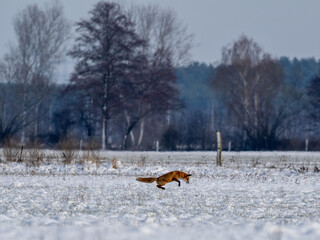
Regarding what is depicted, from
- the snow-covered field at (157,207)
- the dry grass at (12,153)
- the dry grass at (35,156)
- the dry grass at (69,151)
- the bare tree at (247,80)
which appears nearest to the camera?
the snow-covered field at (157,207)

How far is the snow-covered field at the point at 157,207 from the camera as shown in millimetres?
8766

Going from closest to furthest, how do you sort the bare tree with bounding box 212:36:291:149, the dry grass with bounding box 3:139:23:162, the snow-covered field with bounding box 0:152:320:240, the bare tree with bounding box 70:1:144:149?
the snow-covered field with bounding box 0:152:320:240 → the dry grass with bounding box 3:139:23:162 → the bare tree with bounding box 70:1:144:149 → the bare tree with bounding box 212:36:291:149

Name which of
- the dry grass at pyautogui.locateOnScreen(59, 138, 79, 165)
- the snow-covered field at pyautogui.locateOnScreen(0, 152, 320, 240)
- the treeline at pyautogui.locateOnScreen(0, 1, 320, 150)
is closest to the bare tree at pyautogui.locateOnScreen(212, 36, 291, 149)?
the treeline at pyautogui.locateOnScreen(0, 1, 320, 150)

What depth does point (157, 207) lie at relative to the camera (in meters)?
12.1

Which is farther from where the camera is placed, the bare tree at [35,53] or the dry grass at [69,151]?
the bare tree at [35,53]

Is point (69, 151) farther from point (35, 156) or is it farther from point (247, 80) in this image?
point (247, 80)

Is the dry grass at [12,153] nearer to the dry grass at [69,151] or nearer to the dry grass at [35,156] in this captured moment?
the dry grass at [35,156]

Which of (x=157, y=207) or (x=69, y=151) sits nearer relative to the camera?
(x=157, y=207)

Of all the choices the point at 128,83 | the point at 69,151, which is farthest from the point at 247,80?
the point at 69,151

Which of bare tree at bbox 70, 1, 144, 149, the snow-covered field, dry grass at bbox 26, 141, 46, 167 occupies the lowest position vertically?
the snow-covered field

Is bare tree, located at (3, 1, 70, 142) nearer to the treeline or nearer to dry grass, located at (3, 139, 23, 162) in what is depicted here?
the treeline

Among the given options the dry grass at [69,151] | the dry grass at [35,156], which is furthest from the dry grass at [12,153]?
the dry grass at [69,151]

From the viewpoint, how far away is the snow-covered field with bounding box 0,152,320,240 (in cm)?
877

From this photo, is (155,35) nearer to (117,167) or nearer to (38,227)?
(117,167)
